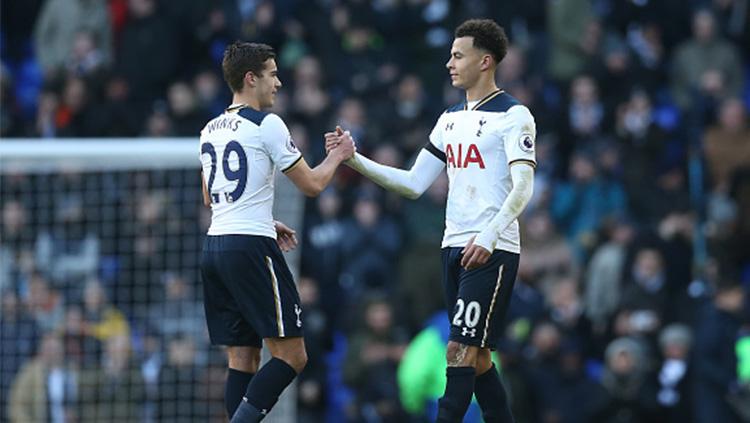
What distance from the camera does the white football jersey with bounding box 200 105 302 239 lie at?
33.1 ft

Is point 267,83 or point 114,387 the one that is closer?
point 267,83

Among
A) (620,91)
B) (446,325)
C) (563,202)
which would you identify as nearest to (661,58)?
(620,91)

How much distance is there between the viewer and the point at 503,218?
9.85 metres

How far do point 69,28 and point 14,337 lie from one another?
19.5ft

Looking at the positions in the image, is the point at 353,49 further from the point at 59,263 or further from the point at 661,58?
the point at 59,263

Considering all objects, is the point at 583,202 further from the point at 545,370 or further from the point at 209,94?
the point at 209,94

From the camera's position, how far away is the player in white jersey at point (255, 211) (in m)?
10.1

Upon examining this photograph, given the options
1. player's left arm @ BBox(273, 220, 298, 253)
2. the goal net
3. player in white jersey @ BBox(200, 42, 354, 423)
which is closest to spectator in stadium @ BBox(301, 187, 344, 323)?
the goal net

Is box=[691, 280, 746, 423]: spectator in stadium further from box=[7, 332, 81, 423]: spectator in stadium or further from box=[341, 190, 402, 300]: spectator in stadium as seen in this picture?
box=[7, 332, 81, 423]: spectator in stadium

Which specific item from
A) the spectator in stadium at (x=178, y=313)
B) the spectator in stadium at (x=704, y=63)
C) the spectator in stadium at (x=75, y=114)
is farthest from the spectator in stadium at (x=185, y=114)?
the spectator in stadium at (x=704, y=63)

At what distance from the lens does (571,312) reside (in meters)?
16.7

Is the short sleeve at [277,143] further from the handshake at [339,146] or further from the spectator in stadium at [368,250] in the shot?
the spectator in stadium at [368,250]

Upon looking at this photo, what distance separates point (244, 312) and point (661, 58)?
10821 mm

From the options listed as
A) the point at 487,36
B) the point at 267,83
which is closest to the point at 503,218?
the point at 487,36
